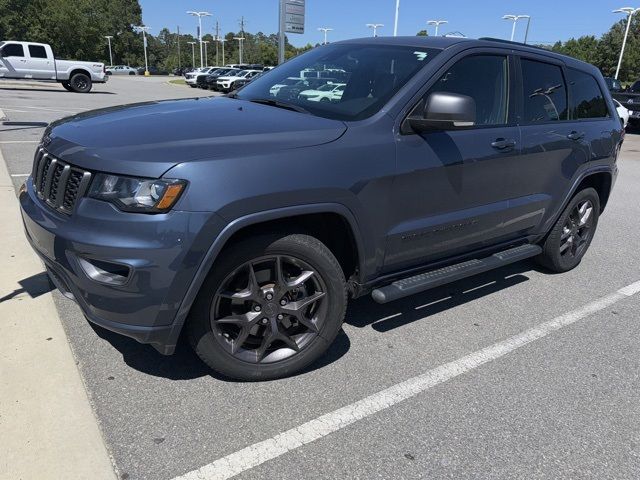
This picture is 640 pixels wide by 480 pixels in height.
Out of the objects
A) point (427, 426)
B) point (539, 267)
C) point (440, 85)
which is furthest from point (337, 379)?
point (539, 267)

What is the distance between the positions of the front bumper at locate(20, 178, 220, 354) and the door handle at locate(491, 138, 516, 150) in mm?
2098

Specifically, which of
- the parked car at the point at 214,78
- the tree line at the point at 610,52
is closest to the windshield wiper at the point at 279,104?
the parked car at the point at 214,78

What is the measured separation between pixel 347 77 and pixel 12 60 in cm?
2460

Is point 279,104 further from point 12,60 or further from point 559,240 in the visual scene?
point 12,60

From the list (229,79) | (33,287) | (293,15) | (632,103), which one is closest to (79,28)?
(229,79)

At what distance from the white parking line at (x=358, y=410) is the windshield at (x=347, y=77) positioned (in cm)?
154

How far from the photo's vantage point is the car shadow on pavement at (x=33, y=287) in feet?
12.2

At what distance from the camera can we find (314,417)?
266 centimetres

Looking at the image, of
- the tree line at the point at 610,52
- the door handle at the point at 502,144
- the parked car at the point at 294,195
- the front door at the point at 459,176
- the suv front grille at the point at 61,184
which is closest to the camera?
the parked car at the point at 294,195

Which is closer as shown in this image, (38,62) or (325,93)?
(325,93)

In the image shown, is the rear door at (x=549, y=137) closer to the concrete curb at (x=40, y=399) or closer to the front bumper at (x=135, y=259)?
the front bumper at (x=135, y=259)

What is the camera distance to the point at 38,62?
23516 millimetres

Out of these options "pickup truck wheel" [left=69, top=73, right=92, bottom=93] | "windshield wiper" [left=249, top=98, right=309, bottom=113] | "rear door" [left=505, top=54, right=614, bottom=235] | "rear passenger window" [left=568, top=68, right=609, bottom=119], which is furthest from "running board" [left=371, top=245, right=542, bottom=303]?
"pickup truck wheel" [left=69, top=73, right=92, bottom=93]

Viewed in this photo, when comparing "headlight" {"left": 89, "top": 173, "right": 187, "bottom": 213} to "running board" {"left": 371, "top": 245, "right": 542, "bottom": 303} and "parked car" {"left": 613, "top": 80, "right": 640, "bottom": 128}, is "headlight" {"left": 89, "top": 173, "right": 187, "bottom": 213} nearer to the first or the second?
"running board" {"left": 371, "top": 245, "right": 542, "bottom": 303}
